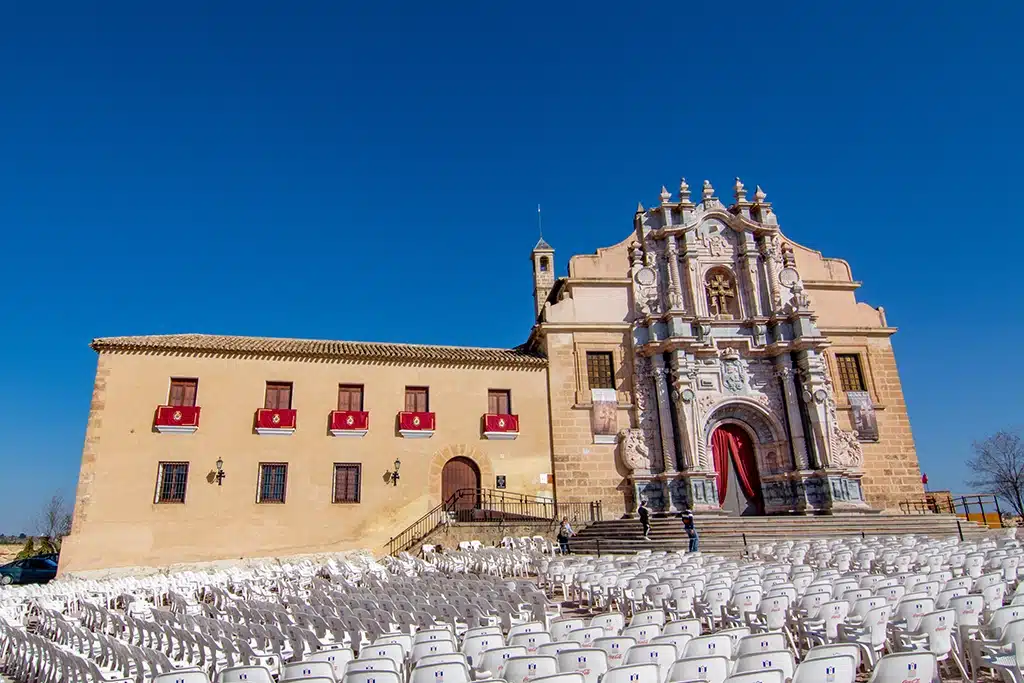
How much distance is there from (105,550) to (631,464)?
17.1 meters

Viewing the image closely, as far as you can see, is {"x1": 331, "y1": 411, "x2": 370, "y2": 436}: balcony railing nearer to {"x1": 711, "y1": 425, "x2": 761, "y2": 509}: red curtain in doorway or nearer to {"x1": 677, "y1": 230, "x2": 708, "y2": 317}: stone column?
{"x1": 711, "y1": 425, "x2": 761, "y2": 509}: red curtain in doorway

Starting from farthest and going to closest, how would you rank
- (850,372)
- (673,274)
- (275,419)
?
(850,372) < (673,274) < (275,419)

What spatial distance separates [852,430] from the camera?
25547 mm

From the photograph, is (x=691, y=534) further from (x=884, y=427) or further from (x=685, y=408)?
(x=884, y=427)

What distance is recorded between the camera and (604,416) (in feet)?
81.0

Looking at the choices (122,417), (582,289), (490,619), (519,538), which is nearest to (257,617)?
(490,619)

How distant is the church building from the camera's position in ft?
68.5

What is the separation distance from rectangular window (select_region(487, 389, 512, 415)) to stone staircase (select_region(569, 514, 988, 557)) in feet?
17.5

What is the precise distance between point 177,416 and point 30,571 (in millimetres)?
8335

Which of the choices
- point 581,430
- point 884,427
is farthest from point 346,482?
point 884,427

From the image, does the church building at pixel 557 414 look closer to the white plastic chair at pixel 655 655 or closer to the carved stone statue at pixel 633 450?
the carved stone statue at pixel 633 450

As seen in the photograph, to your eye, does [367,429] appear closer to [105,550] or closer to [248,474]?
[248,474]

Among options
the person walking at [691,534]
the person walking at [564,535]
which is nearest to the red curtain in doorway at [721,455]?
the person walking at [691,534]

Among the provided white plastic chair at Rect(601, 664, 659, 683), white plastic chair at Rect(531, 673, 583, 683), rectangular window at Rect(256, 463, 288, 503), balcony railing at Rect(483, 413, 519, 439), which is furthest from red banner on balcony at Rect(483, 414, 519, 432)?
white plastic chair at Rect(531, 673, 583, 683)
